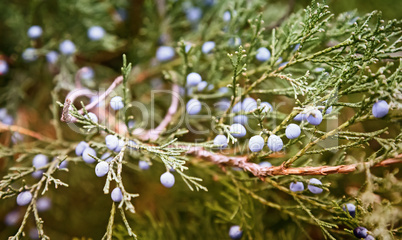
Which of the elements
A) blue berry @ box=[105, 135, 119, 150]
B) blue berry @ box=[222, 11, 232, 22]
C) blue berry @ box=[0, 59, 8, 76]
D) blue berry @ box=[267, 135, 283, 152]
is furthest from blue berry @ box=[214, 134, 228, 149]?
blue berry @ box=[0, 59, 8, 76]

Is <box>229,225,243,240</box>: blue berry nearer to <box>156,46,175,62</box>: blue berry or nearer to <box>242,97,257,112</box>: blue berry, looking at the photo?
<box>242,97,257,112</box>: blue berry

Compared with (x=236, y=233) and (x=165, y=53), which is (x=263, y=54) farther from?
(x=236, y=233)

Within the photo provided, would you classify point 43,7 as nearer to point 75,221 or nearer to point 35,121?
point 35,121

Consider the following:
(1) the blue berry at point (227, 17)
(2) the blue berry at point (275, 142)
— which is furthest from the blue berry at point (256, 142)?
(1) the blue berry at point (227, 17)

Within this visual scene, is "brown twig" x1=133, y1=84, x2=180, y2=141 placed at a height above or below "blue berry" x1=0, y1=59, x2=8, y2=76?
below

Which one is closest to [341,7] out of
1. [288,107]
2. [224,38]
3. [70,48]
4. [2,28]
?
[288,107]

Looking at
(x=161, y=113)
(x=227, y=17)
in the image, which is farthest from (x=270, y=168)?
(x=161, y=113)
